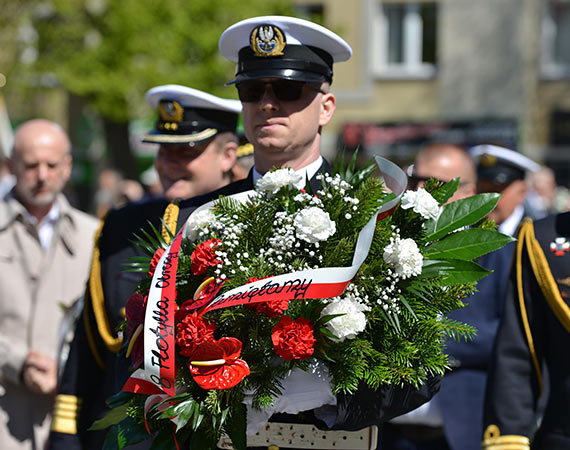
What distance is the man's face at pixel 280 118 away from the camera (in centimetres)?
294

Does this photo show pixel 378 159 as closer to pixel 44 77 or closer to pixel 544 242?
pixel 544 242

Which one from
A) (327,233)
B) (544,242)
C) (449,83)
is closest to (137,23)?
(449,83)

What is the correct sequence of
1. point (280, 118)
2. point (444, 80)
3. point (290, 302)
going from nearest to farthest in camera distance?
point (290, 302) → point (280, 118) → point (444, 80)

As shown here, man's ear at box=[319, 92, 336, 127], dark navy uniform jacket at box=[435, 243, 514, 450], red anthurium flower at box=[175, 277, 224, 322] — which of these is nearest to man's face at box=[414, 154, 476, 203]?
dark navy uniform jacket at box=[435, 243, 514, 450]

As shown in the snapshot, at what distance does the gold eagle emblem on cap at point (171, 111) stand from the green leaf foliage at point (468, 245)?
1916mm

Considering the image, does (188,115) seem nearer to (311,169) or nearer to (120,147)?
(311,169)

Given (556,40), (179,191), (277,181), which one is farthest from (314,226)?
(556,40)

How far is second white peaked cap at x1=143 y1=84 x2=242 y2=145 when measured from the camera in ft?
13.7

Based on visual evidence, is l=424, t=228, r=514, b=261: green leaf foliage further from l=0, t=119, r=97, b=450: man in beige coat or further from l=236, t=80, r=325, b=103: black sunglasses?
l=0, t=119, r=97, b=450: man in beige coat

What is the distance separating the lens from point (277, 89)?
299 centimetres

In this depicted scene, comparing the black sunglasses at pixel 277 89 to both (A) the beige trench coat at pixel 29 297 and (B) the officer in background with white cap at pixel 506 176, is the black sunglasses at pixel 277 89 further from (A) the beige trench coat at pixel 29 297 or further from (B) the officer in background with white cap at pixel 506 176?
(B) the officer in background with white cap at pixel 506 176

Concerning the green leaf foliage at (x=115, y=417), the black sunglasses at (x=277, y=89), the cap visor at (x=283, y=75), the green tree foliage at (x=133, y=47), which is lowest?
the green leaf foliage at (x=115, y=417)

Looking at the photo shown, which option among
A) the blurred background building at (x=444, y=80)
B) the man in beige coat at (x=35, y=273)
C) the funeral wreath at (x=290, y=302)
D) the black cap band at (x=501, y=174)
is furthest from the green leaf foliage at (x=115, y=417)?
the blurred background building at (x=444, y=80)

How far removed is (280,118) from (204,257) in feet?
2.06
